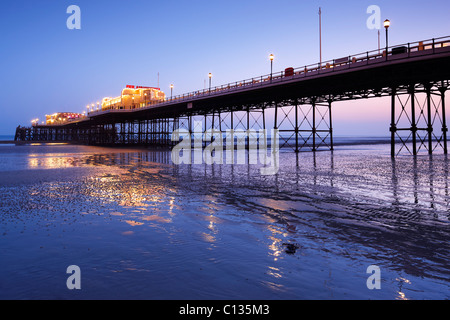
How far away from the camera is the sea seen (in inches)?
159

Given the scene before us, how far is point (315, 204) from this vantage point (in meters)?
9.45

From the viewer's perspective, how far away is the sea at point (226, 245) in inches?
159

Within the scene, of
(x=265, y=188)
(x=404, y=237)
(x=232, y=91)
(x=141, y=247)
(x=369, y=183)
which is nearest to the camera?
(x=141, y=247)

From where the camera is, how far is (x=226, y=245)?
5.79 m

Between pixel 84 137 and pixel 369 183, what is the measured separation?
120338 millimetres

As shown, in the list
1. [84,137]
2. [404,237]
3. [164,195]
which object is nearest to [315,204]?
[404,237]

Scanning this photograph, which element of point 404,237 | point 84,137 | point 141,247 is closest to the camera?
point 141,247

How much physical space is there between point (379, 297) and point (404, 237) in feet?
9.49
